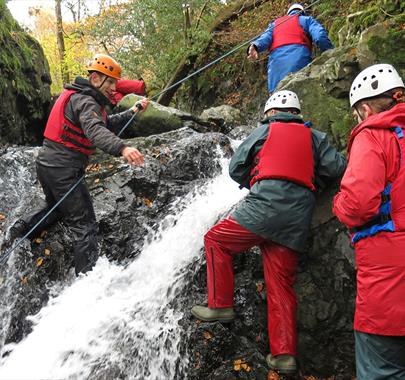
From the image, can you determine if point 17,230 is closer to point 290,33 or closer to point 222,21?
point 290,33

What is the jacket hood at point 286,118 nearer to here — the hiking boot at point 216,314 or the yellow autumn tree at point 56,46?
the hiking boot at point 216,314

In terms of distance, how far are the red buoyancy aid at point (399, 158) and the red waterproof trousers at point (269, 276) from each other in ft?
4.75

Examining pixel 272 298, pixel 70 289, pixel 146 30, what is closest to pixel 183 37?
pixel 146 30

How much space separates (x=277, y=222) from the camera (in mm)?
3869

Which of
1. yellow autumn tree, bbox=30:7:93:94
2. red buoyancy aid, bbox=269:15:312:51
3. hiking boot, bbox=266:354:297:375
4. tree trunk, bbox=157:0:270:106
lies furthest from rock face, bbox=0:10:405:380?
yellow autumn tree, bbox=30:7:93:94

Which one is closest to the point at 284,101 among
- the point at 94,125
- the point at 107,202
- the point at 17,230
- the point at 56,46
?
the point at 94,125

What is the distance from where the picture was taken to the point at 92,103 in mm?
4926

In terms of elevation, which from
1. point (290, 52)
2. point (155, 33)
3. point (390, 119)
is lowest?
point (390, 119)

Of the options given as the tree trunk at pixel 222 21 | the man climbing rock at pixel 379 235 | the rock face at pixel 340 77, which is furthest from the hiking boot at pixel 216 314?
the tree trunk at pixel 222 21

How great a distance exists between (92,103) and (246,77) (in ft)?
27.8

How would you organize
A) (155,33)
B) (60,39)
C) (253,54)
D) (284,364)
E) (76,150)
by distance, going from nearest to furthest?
(284,364)
(76,150)
(253,54)
(155,33)
(60,39)

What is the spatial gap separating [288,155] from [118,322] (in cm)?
269

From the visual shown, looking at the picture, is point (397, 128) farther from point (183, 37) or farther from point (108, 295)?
point (183, 37)

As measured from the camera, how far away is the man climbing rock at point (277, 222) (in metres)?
3.88
